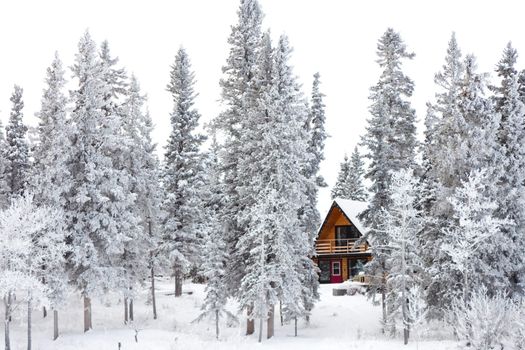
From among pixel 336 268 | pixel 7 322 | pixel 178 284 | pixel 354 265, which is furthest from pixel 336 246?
pixel 7 322

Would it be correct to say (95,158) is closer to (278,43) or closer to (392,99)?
(278,43)

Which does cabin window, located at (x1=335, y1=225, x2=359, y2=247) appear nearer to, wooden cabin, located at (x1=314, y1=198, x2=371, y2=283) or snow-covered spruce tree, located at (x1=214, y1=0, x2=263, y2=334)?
wooden cabin, located at (x1=314, y1=198, x2=371, y2=283)

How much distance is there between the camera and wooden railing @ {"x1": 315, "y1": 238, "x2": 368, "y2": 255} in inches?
2048

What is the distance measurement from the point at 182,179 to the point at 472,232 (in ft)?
76.7

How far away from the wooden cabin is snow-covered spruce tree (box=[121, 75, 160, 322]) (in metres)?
20.7

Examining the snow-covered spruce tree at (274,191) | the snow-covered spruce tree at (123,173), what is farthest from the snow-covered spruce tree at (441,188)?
the snow-covered spruce tree at (123,173)

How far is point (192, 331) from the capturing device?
31.2 meters

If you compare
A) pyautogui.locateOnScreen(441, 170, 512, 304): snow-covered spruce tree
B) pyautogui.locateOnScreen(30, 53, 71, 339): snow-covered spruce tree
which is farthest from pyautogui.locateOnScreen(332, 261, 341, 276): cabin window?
pyautogui.locateOnScreen(30, 53, 71, 339): snow-covered spruce tree

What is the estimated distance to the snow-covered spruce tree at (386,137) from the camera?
105 ft

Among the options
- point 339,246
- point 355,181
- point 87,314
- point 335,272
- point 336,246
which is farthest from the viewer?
point 355,181

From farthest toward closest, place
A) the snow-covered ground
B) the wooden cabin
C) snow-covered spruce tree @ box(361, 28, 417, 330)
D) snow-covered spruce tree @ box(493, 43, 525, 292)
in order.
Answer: the wooden cabin → snow-covered spruce tree @ box(361, 28, 417, 330) → snow-covered spruce tree @ box(493, 43, 525, 292) → the snow-covered ground

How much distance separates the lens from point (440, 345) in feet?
79.3

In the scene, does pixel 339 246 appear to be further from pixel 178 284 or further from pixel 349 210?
pixel 178 284

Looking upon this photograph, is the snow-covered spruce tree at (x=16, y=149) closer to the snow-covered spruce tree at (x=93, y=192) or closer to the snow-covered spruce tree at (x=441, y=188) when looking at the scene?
the snow-covered spruce tree at (x=93, y=192)
